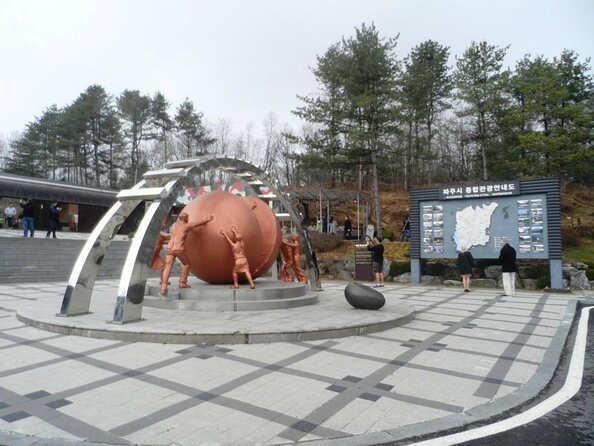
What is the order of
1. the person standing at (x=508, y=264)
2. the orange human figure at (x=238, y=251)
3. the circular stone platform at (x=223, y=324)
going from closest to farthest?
the circular stone platform at (x=223, y=324) → the orange human figure at (x=238, y=251) → the person standing at (x=508, y=264)

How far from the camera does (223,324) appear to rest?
739cm

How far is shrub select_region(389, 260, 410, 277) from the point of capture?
65.9ft

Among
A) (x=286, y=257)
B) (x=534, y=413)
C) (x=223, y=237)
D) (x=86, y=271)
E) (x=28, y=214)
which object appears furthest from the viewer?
(x=28, y=214)

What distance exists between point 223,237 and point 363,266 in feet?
39.5

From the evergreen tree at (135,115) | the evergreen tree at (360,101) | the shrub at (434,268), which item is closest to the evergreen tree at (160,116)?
the evergreen tree at (135,115)

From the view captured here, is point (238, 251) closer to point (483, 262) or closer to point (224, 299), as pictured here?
point (224, 299)

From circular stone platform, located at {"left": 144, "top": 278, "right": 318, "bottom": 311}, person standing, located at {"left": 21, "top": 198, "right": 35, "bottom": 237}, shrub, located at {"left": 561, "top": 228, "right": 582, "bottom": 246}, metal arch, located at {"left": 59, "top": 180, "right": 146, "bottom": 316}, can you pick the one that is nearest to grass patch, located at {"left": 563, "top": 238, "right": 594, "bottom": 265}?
shrub, located at {"left": 561, "top": 228, "right": 582, "bottom": 246}

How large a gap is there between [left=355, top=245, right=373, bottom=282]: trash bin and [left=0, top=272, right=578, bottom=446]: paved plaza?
12.0m

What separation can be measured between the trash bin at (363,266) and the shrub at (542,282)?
6859mm

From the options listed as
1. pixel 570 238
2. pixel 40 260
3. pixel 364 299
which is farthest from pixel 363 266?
pixel 570 238

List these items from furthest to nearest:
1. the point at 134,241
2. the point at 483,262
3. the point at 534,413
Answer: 1. the point at 483,262
2. the point at 134,241
3. the point at 534,413

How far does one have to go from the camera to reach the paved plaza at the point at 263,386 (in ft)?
12.3

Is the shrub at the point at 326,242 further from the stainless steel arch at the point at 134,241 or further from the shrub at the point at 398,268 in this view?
the stainless steel arch at the point at 134,241

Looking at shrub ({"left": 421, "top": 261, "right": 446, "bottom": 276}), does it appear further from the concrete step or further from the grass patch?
the concrete step
